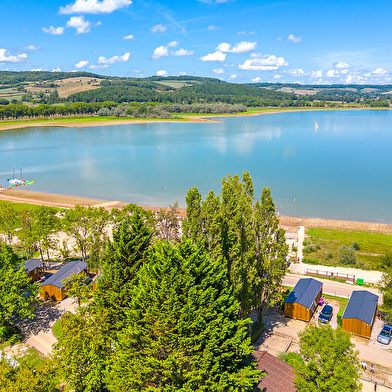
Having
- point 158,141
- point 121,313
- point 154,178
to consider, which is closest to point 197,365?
point 121,313

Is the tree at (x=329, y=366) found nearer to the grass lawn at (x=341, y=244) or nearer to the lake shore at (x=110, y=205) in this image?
the grass lawn at (x=341, y=244)

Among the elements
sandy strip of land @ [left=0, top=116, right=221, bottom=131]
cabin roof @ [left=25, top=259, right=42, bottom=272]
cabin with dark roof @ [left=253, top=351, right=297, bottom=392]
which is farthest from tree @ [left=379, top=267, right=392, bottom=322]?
sandy strip of land @ [left=0, top=116, right=221, bottom=131]

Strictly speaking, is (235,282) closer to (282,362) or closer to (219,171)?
(282,362)

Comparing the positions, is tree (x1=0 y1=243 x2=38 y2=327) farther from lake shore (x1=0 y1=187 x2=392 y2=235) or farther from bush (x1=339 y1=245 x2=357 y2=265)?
bush (x1=339 y1=245 x2=357 y2=265)

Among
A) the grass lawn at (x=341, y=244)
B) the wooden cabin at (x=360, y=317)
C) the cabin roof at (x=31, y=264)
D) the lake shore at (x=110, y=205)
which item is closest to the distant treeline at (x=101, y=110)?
the lake shore at (x=110, y=205)

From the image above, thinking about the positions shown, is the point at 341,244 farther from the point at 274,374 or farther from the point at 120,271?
the point at 120,271

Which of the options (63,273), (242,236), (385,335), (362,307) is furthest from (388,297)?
(63,273)
